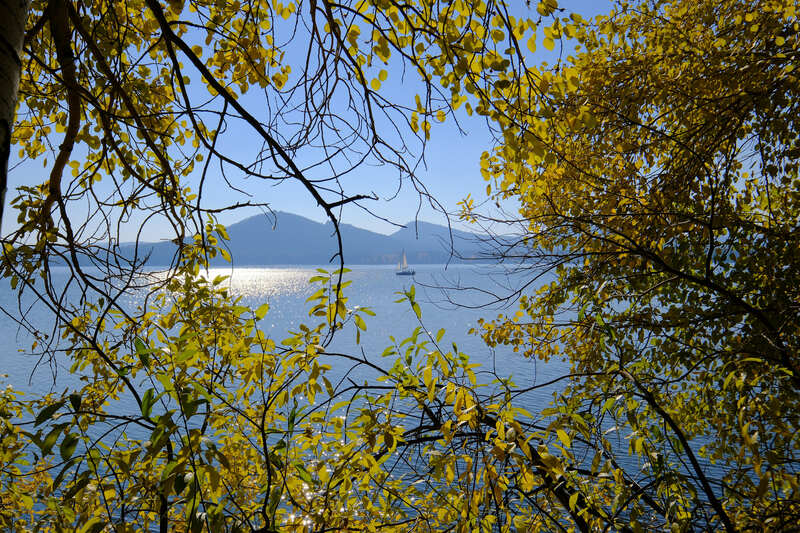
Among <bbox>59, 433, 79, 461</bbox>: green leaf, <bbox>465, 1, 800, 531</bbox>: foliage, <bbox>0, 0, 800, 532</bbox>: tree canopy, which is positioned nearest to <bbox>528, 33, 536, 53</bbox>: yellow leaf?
<bbox>0, 0, 800, 532</bbox>: tree canopy

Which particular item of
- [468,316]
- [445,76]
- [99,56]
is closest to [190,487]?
[99,56]

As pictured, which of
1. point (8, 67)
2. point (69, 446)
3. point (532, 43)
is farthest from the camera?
point (532, 43)

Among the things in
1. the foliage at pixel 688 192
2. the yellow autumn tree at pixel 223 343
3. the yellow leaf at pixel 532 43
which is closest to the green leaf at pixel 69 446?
the yellow autumn tree at pixel 223 343

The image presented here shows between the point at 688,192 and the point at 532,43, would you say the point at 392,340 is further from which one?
the point at 688,192

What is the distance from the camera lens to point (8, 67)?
1027mm

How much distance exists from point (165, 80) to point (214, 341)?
6.01 ft

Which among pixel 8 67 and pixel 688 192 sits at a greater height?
pixel 688 192

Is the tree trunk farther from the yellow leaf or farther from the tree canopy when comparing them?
the yellow leaf

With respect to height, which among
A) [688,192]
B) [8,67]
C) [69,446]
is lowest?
[69,446]

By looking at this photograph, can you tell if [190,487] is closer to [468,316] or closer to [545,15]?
[545,15]

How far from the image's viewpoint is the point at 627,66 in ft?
18.7

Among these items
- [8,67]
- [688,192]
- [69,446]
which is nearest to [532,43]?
[8,67]

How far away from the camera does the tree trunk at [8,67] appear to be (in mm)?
1011

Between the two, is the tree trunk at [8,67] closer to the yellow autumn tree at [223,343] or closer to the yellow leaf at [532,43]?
the yellow autumn tree at [223,343]
